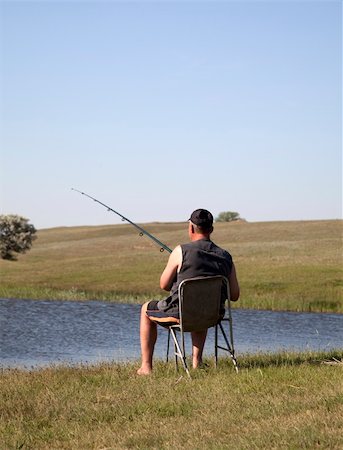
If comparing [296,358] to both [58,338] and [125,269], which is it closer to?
[58,338]

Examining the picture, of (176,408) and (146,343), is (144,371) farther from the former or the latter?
(176,408)

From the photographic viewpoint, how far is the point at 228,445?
620 cm

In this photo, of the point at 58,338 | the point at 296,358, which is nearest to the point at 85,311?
the point at 58,338

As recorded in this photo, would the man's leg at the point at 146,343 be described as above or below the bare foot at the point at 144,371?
above

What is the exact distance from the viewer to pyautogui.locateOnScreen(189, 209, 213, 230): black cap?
941 cm

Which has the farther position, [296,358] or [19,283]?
[19,283]

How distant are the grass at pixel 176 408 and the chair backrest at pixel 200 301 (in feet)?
1.74

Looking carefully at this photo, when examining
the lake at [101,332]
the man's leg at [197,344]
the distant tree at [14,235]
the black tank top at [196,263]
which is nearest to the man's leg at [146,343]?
the black tank top at [196,263]

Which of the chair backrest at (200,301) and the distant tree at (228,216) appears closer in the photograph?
the chair backrest at (200,301)

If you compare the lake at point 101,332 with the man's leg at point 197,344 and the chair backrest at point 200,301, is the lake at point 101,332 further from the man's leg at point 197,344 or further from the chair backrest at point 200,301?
the chair backrest at point 200,301

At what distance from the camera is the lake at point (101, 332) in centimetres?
1662

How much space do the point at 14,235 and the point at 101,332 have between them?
55040 mm

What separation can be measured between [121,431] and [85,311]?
851 inches

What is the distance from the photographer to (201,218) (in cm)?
941
